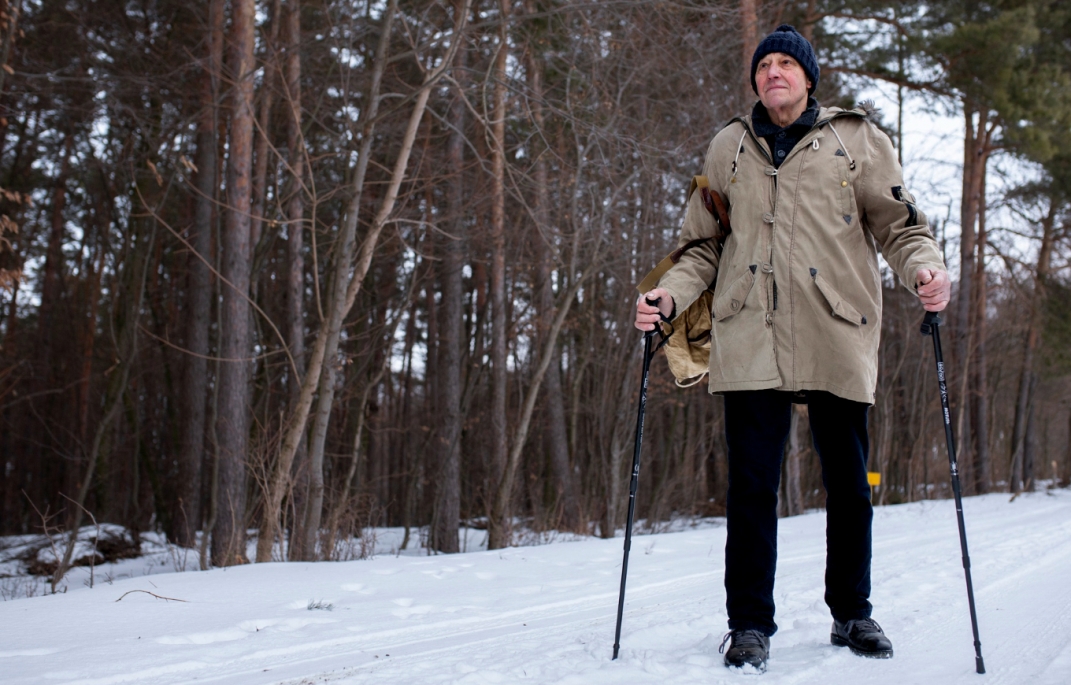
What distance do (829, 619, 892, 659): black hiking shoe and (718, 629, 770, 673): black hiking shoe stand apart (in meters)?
0.27

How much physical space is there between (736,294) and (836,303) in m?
0.28

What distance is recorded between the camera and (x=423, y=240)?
36.9 feet

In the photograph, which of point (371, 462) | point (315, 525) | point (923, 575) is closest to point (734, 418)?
point (923, 575)

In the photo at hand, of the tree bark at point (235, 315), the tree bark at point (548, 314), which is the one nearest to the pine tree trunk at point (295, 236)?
the tree bark at point (235, 315)

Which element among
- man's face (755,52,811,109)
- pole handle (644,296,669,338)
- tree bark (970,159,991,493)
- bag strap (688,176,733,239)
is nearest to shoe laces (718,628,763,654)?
pole handle (644,296,669,338)

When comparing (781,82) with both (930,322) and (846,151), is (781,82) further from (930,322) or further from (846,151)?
(930,322)

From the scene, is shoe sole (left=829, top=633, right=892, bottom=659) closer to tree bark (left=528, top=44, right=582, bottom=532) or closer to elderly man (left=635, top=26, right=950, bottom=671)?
elderly man (left=635, top=26, right=950, bottom=671)

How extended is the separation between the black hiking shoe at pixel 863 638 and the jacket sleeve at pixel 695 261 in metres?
1.03

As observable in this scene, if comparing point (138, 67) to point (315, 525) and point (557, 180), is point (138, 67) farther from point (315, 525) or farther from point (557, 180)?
point (315, 525)

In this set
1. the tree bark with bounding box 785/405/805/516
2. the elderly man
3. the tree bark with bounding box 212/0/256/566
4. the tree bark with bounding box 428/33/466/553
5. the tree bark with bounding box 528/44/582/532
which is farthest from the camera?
the tree bark with bounding box 785/405/805/516

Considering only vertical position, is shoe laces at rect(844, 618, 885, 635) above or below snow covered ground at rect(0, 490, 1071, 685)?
above

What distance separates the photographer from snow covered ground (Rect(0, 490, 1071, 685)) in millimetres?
2229

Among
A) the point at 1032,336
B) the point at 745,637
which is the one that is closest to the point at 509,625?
the point at 745,637

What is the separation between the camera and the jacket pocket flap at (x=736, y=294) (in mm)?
2457
